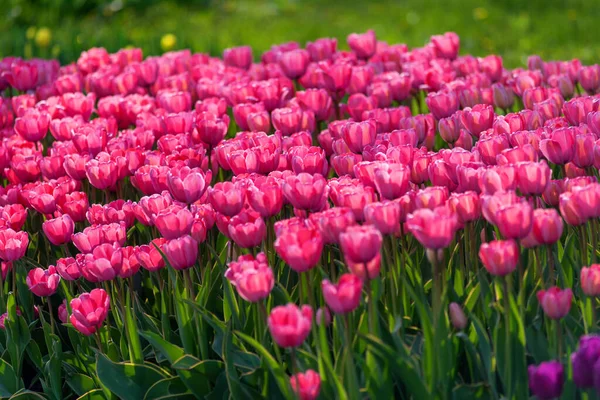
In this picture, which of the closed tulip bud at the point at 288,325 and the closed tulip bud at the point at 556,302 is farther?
the closed tulip bud at the point at 556,302

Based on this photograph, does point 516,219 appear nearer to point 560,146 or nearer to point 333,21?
point 560,146

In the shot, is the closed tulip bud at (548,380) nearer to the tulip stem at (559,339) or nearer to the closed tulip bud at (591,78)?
the tulip stem at (559,339)

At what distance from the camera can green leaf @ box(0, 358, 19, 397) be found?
8.00 ft

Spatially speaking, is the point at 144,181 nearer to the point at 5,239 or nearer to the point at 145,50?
the point at 5,239

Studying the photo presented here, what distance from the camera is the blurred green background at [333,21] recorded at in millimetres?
7992

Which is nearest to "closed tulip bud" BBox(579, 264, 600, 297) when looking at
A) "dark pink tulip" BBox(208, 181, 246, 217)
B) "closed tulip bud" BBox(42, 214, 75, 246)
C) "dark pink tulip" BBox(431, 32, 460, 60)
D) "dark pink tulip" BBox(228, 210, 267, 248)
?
"dark pink tulip" BBox(228, 210, 267, 248)

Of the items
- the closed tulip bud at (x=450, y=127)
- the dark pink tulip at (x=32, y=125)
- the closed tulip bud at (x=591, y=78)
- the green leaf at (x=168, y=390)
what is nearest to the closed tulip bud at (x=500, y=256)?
the green leaf at (x=168, y=390)

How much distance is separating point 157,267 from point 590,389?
3.75 ft

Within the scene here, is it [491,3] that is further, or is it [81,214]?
[491,3]

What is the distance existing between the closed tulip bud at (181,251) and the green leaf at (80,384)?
19.0 inches

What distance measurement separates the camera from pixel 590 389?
178 cm

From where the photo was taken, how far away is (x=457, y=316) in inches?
78.8

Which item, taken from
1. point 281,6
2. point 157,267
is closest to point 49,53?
point 157,267

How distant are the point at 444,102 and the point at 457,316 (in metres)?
1.26
